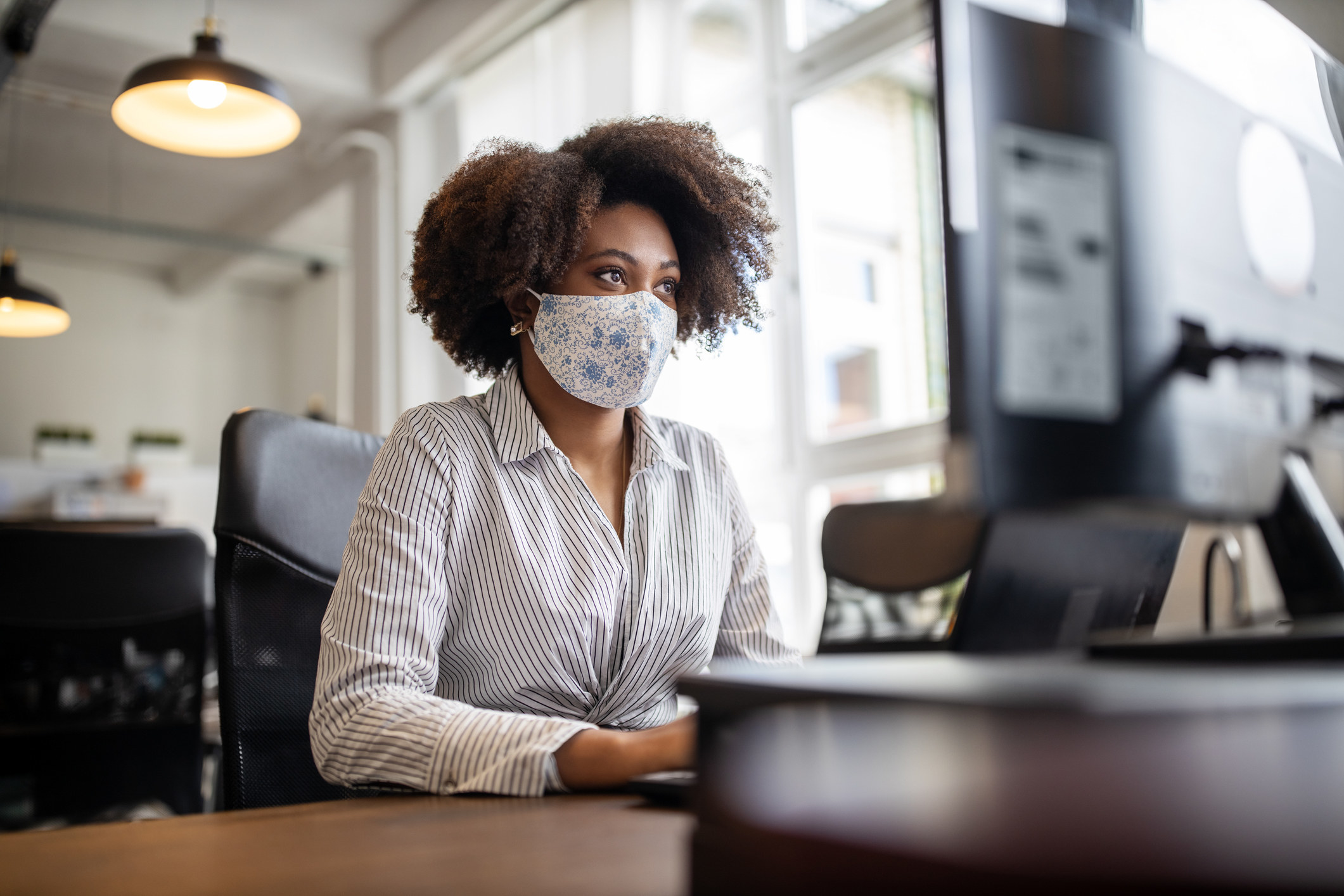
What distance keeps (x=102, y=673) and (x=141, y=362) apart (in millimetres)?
6448

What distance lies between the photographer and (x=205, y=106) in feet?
9.83

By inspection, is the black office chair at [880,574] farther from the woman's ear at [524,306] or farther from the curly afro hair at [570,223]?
the woman's ear at [524,306]

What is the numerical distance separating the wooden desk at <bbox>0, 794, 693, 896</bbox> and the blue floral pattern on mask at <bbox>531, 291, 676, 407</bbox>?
2.40 ft

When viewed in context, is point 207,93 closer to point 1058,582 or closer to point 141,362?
point 1058,582

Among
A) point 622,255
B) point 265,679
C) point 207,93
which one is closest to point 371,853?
point 265,679

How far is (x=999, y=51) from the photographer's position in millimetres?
445

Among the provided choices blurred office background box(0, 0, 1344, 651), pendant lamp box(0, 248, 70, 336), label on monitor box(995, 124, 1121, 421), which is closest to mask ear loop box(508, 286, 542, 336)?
blurred office background box(0, 0, 1344, 651)

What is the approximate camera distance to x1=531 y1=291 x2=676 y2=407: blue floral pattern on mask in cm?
133

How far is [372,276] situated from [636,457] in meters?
4.08

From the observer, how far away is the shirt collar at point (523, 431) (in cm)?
120

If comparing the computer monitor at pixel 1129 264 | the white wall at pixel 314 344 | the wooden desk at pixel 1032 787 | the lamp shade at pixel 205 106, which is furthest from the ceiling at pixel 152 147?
the wooden desk at pixel 1032 787

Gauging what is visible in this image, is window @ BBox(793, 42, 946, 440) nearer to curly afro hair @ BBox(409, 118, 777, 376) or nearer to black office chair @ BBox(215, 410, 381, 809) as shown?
curly afro hair @ BBox(409, 118, 777, 376)

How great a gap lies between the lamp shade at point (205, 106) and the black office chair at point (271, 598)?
1.98 m

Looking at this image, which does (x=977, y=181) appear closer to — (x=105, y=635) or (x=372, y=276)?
(x=105, y=635)
